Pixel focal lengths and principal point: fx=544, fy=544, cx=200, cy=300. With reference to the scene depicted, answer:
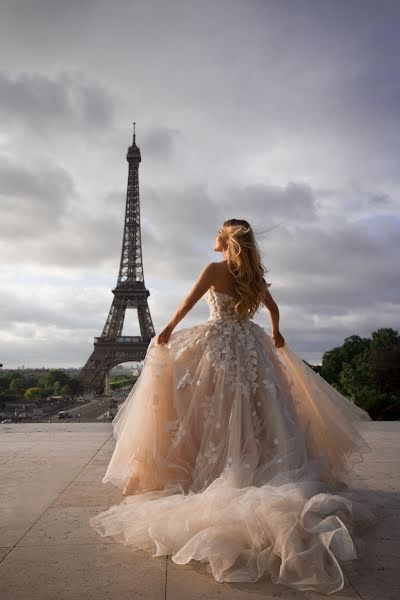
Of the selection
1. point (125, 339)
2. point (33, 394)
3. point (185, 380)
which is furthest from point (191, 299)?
point (33, 394)

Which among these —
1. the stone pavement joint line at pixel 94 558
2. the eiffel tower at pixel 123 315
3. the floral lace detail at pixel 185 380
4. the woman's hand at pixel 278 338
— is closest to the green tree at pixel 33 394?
the eiffel tower at pixel 123 315

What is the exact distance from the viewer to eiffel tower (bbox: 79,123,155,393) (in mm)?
46562

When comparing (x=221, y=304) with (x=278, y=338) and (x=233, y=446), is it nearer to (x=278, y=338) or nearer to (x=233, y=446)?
(x=278, y=338)

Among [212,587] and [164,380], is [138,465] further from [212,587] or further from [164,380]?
[212,587]

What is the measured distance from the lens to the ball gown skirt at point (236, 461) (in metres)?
2.35

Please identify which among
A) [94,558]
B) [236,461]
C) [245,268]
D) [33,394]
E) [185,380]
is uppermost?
[33,394]

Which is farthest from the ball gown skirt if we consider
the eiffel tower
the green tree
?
the green tree

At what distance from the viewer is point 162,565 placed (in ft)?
7.95

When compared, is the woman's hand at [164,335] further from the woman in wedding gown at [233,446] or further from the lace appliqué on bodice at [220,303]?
the lace appliqué on bodice at [220,303]

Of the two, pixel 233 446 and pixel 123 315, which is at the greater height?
pixel 123 315

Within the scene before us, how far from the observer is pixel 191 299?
3.72 metres

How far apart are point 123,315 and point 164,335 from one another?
45.3 metres

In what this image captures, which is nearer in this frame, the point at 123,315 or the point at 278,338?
the point at 278,338

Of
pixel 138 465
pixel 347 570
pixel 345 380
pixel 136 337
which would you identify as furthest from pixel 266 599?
pixel 136 337
